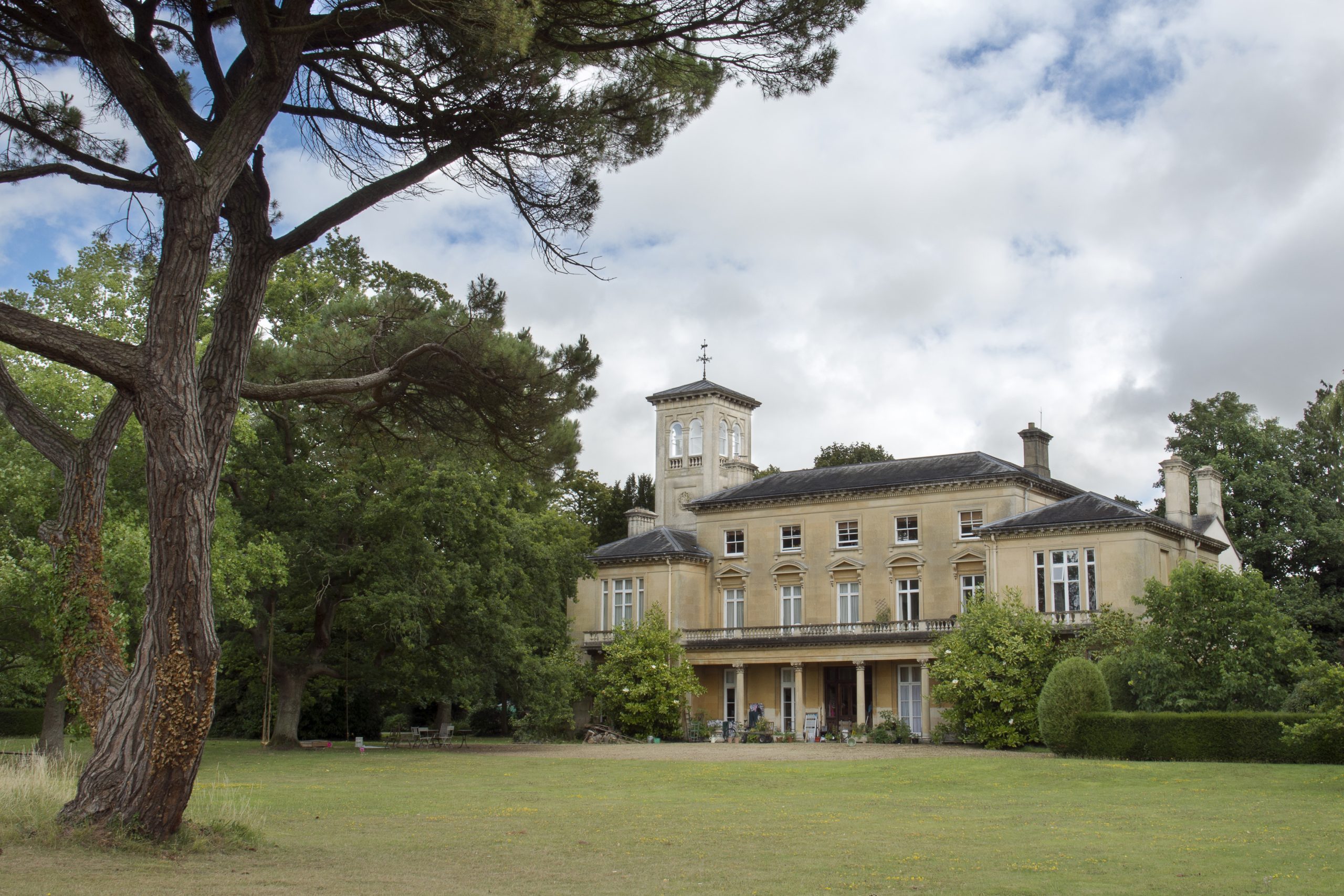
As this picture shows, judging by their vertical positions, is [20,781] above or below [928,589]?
below

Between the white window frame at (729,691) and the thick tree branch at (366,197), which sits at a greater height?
the thick tree branch at (366,197)

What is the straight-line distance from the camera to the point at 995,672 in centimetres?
3550

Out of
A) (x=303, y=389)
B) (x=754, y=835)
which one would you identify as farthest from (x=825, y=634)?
(x=303, y=389)

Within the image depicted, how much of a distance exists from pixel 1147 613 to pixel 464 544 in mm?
18328

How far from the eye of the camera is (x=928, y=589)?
1757 inches

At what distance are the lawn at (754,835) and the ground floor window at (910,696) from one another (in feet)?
55.4

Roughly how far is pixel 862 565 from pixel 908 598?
209 cm

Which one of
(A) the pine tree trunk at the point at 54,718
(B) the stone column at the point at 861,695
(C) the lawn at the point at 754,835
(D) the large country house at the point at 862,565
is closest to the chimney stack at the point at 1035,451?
(D) the large country house at the point at 862,565

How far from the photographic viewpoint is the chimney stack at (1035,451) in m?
45.8

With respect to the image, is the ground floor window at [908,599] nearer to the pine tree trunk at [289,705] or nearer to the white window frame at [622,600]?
the white window frame at [622,600]

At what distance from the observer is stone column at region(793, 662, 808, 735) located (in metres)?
43.6

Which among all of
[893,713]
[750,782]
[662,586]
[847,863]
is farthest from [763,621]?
[847,863]

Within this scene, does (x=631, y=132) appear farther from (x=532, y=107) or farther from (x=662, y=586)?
(x=662, y=586)

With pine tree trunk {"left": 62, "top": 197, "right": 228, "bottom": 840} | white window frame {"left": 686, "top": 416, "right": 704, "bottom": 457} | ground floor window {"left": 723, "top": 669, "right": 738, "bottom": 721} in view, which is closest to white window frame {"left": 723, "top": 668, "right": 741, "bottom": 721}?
ground floor window {"left": 723, "top": 669, "right": 738, "bottom": 721}
